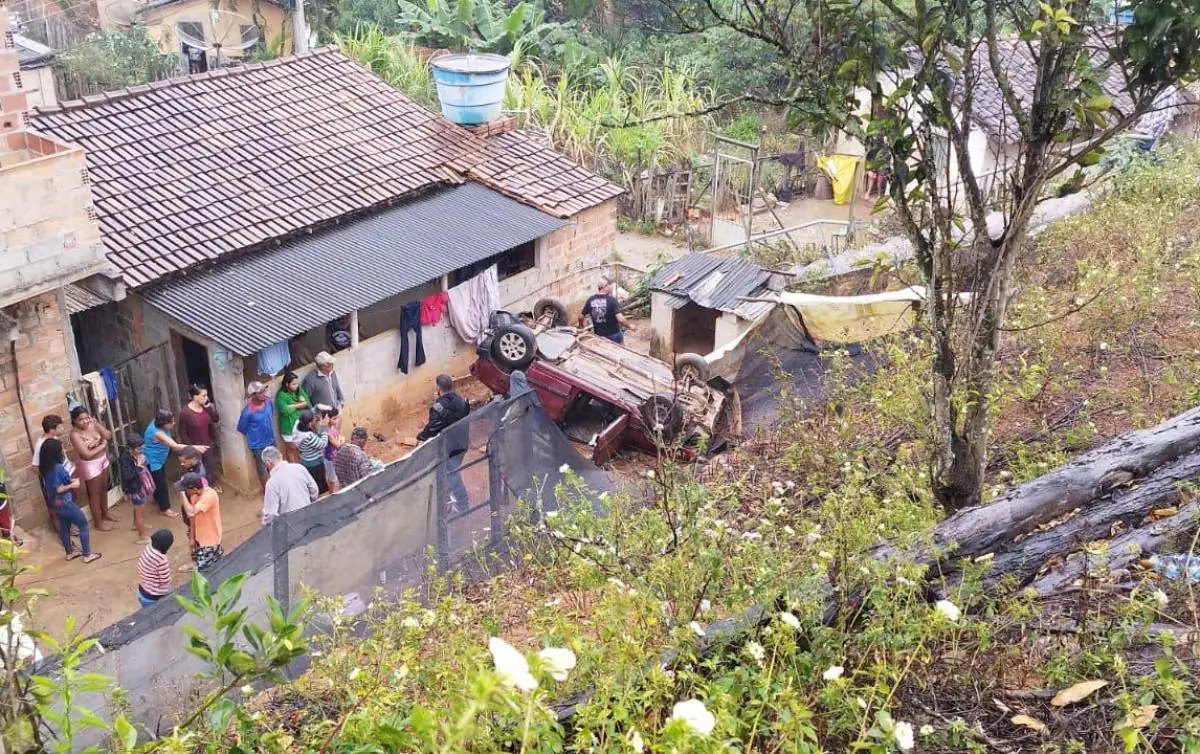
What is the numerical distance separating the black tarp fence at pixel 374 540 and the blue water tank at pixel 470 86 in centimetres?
712

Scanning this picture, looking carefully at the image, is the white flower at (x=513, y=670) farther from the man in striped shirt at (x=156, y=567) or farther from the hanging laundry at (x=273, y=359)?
the hanging laundry at (x=273, y=359)

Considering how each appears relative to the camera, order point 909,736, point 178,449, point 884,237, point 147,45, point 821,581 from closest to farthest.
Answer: point 909,736, point 821,581, point 178,449, point 884,237, point 147,45

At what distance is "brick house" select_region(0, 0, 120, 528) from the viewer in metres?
8.64

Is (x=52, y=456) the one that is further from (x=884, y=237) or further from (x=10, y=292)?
(x=884, y=237)

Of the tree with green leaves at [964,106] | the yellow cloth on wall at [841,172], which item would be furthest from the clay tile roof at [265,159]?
the yellow cloth on wall at [841,172]

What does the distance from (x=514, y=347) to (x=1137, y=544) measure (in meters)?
7.84

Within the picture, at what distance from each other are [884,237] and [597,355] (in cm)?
584

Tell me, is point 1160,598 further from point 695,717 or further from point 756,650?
point 695,717

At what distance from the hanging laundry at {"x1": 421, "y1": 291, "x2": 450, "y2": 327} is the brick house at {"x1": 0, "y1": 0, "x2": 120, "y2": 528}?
335 centimetres

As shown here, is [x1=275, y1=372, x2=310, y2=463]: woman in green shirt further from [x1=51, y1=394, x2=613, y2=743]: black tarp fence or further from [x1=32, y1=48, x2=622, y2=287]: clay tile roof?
[x1=51, y1=394, x2=613, y2=743]: black tarp fence

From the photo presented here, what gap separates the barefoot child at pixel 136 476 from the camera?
368 inches

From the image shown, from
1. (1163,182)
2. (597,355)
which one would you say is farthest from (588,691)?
(1163,182)

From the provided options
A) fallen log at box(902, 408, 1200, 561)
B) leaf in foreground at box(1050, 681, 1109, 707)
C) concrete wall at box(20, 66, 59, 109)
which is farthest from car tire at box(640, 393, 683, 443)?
concrete wall at box(20, 66, 59, 109)

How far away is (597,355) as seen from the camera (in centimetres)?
1152
